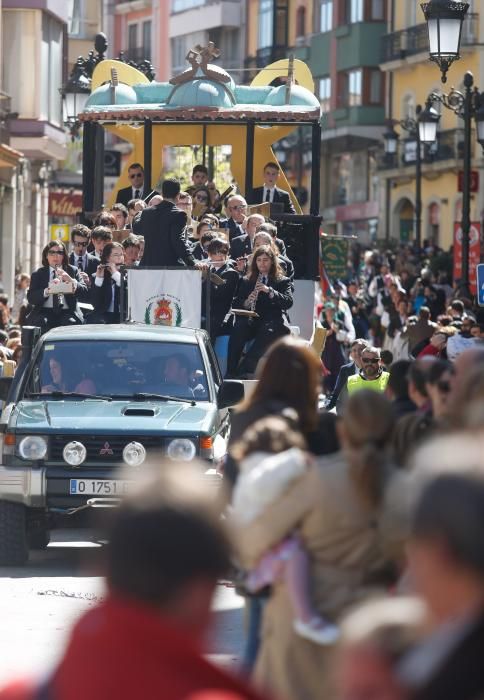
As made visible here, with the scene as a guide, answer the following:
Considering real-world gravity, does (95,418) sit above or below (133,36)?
below

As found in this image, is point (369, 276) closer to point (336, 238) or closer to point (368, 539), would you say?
point (336, 238)

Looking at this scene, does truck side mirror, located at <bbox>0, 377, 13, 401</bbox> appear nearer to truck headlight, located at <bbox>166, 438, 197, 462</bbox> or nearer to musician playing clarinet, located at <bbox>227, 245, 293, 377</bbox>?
truck headlight, located at <bbox>166, 438, 197, 462</bbox>

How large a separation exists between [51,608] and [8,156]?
35.9 m

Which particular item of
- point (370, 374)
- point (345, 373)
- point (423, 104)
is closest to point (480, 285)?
point (345, 373)

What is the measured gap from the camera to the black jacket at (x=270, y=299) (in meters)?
17.9

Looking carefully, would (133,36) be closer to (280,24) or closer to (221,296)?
(280,24)

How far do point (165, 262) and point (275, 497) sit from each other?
12343 millimetres

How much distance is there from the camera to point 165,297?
18.4 meters

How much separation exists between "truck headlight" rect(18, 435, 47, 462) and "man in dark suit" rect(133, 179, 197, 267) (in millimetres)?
4448

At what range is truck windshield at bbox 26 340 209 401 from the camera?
15.1 m

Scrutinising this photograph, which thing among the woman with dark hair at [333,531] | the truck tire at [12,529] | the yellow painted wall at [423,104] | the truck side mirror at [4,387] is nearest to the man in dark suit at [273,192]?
the truck side mirror at [4,387]

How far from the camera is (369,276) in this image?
4472 centimetres

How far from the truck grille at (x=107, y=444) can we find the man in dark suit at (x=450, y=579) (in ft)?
34.4

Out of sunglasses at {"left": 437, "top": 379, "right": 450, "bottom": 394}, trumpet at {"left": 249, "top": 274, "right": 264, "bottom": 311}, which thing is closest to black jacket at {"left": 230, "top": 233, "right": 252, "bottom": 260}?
trumpet at {"left": 249, "top": 274, "right": 264, "bottom": 311}
